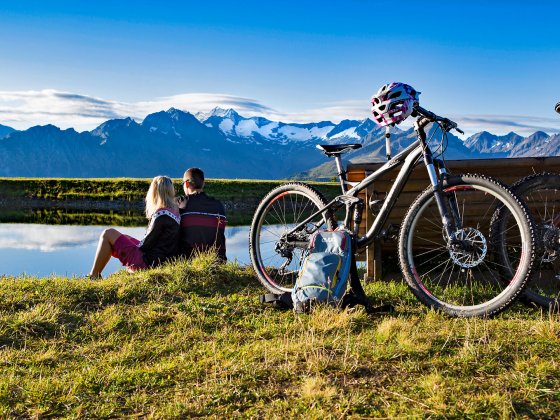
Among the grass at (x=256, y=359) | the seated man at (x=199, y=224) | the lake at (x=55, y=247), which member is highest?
the seated man at (x=199, y=224)

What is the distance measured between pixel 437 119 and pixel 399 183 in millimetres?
785

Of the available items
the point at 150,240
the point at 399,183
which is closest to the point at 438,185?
the point at 399,183

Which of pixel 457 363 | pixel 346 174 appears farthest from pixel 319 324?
pixel 346 174

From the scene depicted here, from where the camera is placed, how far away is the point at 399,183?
20.7 ft

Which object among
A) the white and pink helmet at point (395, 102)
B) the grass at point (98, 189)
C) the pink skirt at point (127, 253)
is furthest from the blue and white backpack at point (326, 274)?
the grass at point (98, 189)

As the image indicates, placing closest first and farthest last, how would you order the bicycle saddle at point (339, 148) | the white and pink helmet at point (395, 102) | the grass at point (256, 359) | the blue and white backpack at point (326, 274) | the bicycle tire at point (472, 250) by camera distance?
the grass at point (256, 359) → the bicycle tire at point (472, 250) → the blue and white backpack at point (326, 274) → the white and pink helmet at point (395, 102) → the bicycle saddle at point (339, 148)

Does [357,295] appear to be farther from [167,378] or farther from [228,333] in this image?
[167,378]

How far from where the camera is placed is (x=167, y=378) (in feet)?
14.0

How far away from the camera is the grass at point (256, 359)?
3.75 m

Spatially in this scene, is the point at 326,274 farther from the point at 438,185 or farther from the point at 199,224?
the point at 199,224

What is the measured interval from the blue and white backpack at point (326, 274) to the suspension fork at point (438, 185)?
3.41 ft

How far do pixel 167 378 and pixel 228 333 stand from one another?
1211 mm

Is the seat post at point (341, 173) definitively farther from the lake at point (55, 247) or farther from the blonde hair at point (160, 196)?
the lake at point (55, 247)

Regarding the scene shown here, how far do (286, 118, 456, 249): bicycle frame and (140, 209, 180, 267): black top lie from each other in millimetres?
2664
